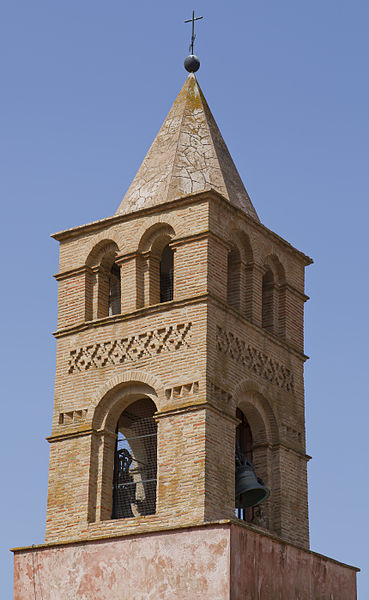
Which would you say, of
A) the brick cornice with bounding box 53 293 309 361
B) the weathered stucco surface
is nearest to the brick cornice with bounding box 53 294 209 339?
the brick cornice with bounding box 53 293 309 361

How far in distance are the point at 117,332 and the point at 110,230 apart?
181 centimetres

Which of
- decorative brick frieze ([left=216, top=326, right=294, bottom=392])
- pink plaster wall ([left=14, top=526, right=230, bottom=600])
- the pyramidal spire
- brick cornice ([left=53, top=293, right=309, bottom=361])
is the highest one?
the pyramidal spire

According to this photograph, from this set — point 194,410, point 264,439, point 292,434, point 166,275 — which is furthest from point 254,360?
point 166,275

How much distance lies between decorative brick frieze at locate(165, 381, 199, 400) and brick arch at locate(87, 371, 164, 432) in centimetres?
46

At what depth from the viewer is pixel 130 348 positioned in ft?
65.4

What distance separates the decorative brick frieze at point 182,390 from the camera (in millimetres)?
18875

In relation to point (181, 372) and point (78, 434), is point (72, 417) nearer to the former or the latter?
point (78, 434)

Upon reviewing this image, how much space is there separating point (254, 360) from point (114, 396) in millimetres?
2226

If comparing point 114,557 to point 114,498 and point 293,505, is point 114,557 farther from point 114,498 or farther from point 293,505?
point 293,505

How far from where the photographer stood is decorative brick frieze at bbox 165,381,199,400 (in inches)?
743

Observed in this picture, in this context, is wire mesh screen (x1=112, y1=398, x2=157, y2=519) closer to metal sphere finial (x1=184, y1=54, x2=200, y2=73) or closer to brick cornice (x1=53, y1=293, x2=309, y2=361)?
brick cornice (x1=53, y1=293, x2=309, y2=361)

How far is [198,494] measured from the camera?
59.1 feet

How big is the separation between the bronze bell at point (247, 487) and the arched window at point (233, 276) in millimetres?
2553

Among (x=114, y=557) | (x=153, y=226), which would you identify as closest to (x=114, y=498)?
(x=114, y=557)
